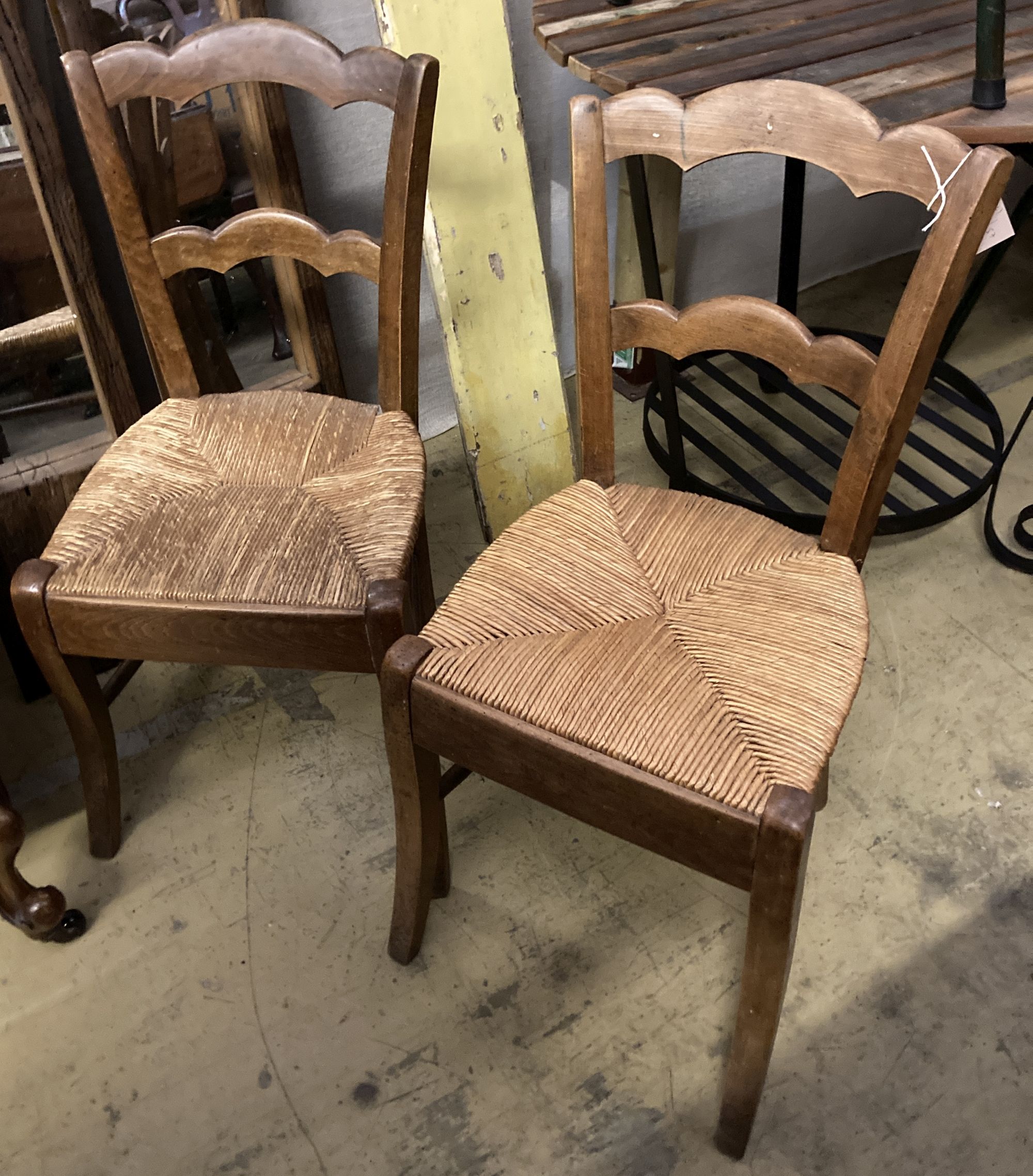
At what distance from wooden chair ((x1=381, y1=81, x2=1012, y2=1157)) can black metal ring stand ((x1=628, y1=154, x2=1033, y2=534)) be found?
57 cm

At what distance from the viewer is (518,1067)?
132 cm

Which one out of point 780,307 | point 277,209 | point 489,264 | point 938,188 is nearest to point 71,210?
point 277,209

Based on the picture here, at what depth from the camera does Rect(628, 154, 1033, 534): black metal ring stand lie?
1900mm

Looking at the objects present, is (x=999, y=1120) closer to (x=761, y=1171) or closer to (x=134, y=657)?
(x=761, y=1171)

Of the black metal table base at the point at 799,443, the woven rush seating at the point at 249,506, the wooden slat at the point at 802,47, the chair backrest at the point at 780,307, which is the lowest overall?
the black metal table base at the point at 799,443

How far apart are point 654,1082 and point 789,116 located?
1.15 metres

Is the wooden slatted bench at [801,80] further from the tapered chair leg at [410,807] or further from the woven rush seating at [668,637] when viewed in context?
the tapered chair leg at [410,807]

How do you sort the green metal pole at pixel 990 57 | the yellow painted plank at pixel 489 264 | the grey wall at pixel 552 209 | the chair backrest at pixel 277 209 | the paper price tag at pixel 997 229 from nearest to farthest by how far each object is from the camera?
1. the paper price tag at pixel 997 229
2. the green metal pole at pixel 990 57
3. the chair backrest at pixel 277 209
4. the yellow painted plank at pixel 489 264
5. the grey wall at pixel 552 209

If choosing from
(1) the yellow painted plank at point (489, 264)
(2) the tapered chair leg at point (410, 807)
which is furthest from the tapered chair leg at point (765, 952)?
(1) the yellow painted plank at point (489, 264)

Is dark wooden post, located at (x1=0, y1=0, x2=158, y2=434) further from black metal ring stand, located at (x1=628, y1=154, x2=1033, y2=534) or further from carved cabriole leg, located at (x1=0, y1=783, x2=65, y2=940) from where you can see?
black metal ring stand, located at (x1=628, y1=154, x2=1033, y2=534)

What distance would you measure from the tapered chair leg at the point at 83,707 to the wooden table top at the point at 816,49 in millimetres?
1047

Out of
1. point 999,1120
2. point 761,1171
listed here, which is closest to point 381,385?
point 761,1171

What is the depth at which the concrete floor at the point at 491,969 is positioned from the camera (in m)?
1.26

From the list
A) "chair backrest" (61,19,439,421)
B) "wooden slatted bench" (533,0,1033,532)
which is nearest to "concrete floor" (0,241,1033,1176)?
"wooden slatted bench" (533,0,1033,532)
